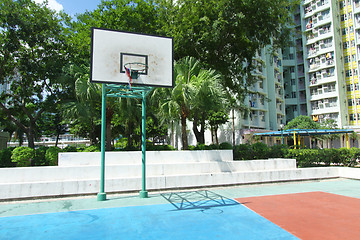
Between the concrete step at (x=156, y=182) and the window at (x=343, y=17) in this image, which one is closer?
the concrete step at (x=156, y=182)

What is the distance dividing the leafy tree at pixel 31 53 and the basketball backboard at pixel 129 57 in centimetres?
→ 655

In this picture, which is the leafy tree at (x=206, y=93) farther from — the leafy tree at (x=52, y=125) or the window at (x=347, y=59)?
the window at (x=347, y=59)

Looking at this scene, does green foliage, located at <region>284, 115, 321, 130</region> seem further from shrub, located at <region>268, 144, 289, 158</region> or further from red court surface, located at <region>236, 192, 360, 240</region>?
red court surface, located at <region>236, 192, 360, 240</region>

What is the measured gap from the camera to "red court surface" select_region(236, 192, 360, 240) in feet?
18.8

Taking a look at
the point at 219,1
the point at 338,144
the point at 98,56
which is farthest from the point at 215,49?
the point at 338,144

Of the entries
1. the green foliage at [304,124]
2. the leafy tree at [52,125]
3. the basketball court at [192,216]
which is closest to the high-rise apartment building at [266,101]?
the green foliage at [304,124]

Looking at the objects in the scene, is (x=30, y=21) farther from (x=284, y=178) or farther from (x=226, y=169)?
(x=284, y=178)

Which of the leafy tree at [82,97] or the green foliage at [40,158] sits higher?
the leafy tree at [82,97]

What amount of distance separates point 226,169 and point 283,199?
3.75 metres

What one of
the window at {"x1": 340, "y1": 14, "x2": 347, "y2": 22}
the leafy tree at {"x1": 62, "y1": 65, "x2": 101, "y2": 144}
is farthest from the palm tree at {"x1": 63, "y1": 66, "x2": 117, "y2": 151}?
the window at {"x1": 340, "y1": 14, "x2": 347, "y2": 22}

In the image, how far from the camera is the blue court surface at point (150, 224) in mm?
5605

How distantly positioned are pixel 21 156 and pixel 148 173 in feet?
18.9

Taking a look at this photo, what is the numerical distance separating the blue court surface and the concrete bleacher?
229cm

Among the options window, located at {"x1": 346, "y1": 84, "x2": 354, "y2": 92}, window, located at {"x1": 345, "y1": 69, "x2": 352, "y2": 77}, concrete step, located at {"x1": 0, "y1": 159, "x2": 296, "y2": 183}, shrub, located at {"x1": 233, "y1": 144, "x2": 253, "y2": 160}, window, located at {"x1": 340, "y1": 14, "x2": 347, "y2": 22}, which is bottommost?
concrete step, located at {"x1": 0, "y1": 159, "x2": 296, "y2": 183}
